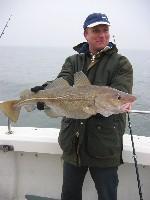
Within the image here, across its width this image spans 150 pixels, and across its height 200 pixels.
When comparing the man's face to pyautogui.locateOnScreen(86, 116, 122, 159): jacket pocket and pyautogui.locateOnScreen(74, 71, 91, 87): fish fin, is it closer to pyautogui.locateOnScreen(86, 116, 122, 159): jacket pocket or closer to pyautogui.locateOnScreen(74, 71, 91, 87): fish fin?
pyautogui.locateOnScreen(74, 71, 91, 87): fish fin

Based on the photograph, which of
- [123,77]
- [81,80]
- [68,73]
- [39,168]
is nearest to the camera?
[81,80]

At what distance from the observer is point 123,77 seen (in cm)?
317

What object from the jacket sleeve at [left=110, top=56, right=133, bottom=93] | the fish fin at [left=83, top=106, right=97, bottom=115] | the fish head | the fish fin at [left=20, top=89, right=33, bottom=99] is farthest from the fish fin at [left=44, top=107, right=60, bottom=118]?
the jacket sleeve at [left=110, top=56, right=133, bottom=93]

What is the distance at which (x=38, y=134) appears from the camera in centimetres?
427

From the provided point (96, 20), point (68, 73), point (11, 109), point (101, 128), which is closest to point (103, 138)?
point (101, 128)

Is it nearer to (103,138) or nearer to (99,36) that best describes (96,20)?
(99,36)

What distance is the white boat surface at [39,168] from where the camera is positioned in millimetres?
4090

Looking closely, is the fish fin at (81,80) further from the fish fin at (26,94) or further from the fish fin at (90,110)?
the fish fin at (26,94)

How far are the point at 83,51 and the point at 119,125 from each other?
0.82 m

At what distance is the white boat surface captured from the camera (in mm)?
4090

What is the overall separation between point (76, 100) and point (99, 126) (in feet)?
1.13

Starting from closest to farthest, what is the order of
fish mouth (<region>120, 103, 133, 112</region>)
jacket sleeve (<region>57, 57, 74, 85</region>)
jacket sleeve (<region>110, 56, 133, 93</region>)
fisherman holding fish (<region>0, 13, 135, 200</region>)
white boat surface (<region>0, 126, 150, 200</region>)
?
fish mouth (<region>120, 103, 133, 112</region>), fisherman holding fish (<region>0, 13, 135, 200</region>), jacket sleeve (<region>110, 56, 133, 93</region>), jacket sleeve (<region>57, 57, 74, 85</region>), white boat surface (<region>0, 126, 150, 200</region>)

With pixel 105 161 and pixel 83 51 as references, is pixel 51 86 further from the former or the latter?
pixel 105 161

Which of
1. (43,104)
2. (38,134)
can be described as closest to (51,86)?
(43,104)
